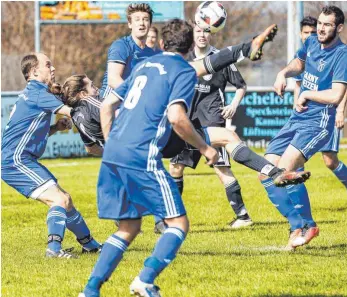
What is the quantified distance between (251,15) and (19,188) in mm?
28576

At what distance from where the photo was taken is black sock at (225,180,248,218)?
11828 mm

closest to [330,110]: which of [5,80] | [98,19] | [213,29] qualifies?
[213,29]

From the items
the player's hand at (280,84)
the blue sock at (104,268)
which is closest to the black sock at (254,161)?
the player's hand at (280,84)

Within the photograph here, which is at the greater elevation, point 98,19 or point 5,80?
point 98,19

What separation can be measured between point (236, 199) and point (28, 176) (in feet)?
10.4

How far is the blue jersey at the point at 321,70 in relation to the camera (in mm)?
9766

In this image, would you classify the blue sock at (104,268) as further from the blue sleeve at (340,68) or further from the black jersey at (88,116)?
the blue sleeve at (340,68)

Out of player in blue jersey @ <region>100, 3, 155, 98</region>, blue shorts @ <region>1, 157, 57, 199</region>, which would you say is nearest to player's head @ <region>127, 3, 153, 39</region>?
player in blue jersey @ <region>100, 3, 155, 98</region>

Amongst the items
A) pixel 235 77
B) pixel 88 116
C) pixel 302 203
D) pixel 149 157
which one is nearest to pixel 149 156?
pixel 149 157

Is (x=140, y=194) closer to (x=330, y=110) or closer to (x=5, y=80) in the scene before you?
(x=330, y=110)

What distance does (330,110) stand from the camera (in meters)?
10.1

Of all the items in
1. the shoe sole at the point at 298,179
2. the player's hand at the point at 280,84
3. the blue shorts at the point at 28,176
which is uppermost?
the player's hand at the point at 280,84

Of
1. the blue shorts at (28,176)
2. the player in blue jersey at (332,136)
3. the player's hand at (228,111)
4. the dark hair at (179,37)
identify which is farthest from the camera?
the player in blue jersey at (332,136)

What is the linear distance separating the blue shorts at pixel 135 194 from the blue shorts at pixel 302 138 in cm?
310
